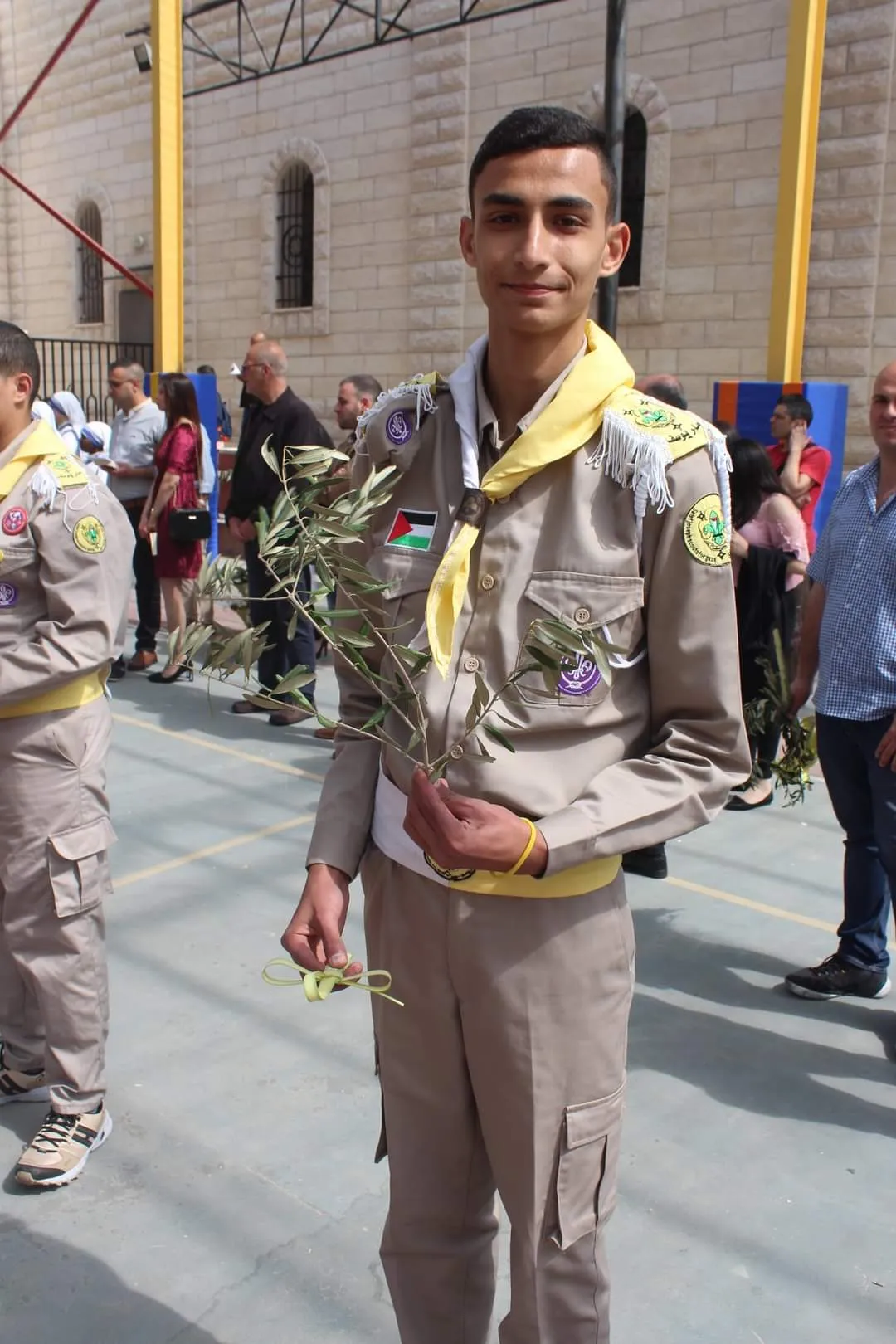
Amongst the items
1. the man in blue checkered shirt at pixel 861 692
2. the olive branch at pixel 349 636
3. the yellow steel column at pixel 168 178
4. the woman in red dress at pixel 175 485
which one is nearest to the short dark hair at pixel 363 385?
the woman in red dress at pixel 175 485

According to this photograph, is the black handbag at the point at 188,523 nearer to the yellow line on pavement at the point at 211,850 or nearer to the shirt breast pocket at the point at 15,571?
the yellow line on pavement at the point at 211,850

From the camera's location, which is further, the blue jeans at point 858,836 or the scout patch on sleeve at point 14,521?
the blue jeans at point 858,836

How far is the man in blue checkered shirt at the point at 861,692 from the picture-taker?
337 cm

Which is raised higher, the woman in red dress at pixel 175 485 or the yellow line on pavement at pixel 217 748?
the woman in red dress at pixel 175 485

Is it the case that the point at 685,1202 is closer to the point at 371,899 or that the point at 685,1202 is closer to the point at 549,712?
the point at 371,899

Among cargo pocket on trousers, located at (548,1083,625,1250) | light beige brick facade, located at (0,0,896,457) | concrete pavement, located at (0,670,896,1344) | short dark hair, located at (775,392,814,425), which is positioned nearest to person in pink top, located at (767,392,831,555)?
short dark hair, located at (775,392,814,425)

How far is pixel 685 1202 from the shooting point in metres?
2.69

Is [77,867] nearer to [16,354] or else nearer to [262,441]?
[16,354]

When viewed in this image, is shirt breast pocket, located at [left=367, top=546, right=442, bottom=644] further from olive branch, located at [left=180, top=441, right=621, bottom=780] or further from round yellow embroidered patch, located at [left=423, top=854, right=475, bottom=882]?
round yellow embroidered patch, located at [left=423, top=854, right=475, bottom=882]

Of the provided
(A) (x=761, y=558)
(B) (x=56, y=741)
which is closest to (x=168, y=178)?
(A) (x=761, y=558)

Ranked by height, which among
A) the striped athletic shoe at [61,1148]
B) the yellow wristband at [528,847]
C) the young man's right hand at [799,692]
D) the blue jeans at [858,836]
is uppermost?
the yellow wristband at [528,847]

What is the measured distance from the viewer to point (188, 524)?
755 cm

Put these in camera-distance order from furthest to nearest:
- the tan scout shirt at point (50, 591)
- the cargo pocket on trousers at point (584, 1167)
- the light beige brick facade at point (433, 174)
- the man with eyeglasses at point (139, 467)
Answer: the light beige brick facade at point (433, 174) → the man with eyeglasses at point (139, 467) → the tan scout shirt at point (50, 591) → the cargo pocket on trousers at point (584, 1167)

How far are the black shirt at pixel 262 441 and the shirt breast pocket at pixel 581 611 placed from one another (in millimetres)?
5054
